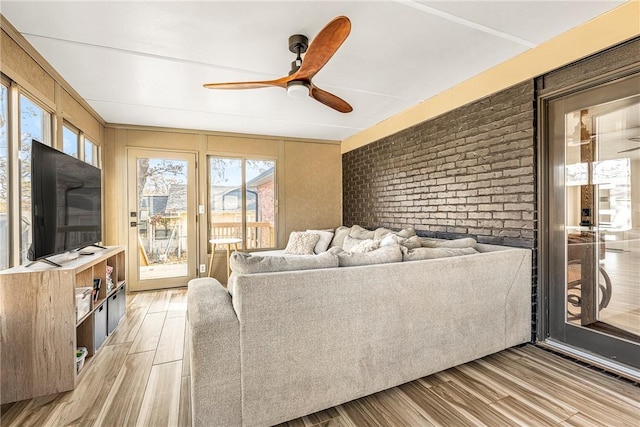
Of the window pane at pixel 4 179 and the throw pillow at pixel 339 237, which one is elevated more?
the window pane at pixel 4 179

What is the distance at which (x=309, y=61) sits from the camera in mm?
1908

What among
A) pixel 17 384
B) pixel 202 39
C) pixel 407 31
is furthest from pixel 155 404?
pixel 407 31

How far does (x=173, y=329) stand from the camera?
9.55 ft

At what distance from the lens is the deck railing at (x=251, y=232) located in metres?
4.79

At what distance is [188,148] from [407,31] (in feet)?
11.7

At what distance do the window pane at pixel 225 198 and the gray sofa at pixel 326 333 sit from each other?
9.40 ft

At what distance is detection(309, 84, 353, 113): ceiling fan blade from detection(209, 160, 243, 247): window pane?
259 cm

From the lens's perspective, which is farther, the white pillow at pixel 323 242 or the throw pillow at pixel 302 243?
the white pillow at pixel 323 242

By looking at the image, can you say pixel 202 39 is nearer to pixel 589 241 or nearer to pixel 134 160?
pixel 134 160

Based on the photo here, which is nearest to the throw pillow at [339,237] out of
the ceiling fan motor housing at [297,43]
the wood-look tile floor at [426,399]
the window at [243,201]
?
the window at [243,201]

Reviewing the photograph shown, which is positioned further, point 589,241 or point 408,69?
point 408,69

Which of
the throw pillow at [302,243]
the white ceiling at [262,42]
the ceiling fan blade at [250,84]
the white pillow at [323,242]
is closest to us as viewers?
the white ceiling at [262,42]

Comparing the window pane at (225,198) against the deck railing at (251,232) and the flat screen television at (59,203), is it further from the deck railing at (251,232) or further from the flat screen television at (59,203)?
the flat screen television at (59,203)

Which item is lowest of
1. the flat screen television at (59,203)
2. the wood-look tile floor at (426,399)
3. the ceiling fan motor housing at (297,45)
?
the wood-look tile floor at (426,399)
